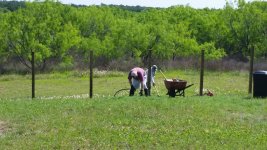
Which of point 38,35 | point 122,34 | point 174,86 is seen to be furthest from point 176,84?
point 122,34

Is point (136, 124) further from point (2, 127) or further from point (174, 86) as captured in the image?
point (174, 86)

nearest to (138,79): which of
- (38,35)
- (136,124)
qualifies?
(136,124)

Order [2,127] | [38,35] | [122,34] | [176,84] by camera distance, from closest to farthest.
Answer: [2,127] < [176,84] < [38,35] < [122,34]

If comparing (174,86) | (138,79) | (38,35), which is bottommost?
(174,86)

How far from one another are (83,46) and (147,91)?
140 ft

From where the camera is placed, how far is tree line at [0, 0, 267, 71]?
159 ft

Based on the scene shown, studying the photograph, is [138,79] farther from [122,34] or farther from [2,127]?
[122,34]

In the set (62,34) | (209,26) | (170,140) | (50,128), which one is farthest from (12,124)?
(209,26)

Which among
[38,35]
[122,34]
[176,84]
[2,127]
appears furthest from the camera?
[122,34]

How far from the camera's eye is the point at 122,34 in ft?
186

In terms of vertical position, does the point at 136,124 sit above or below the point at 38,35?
below

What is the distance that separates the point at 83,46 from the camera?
190ft

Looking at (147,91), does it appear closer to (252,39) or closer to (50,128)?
(50,128)

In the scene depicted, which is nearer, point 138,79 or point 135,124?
point 135,124
